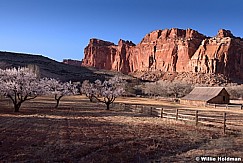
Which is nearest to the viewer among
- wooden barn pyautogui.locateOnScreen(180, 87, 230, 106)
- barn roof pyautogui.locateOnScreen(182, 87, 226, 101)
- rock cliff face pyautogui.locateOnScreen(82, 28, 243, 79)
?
wooden barn pyautogui.locateOnScreen(180, 87, 230, 106)

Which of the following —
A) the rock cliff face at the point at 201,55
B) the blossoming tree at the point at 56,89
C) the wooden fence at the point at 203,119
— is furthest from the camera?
the rock cliff face at the point at 201,55

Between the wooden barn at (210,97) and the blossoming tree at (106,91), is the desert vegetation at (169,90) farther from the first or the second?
the blossoming tree at (106,91)

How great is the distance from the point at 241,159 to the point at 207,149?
214 cm

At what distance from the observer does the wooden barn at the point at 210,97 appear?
57478 millimetres

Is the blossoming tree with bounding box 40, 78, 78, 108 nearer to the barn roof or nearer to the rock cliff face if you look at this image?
the barn roof

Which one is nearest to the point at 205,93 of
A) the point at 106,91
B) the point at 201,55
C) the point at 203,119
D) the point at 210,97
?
the point at 210,97

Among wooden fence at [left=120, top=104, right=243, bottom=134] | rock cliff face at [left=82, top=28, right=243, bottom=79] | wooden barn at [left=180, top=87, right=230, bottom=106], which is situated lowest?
wooden fence at [left=120, top=104, right=243, bottom=134]

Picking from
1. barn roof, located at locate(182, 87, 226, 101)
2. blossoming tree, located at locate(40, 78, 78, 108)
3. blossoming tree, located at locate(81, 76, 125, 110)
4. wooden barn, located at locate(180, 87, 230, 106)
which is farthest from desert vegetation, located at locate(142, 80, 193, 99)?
blossoming tree, located at locate(40, 78, 78, 108)

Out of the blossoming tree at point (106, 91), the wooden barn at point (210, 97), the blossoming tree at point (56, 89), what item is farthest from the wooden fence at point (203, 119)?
the wooden barn at point (210, 97)

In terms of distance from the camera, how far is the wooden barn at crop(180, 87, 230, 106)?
57.5 metres

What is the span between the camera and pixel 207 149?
11852 mm

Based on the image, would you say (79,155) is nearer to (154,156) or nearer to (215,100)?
(154,156)

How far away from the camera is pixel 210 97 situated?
5750cm

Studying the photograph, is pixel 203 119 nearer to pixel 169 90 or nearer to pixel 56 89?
pixel 56 89
